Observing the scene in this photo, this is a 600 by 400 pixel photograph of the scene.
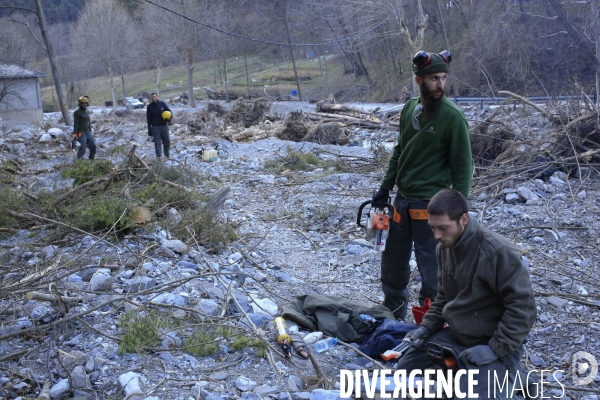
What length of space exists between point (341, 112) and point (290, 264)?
14.9m

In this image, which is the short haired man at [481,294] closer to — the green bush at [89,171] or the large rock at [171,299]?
the large rock at [171,299]

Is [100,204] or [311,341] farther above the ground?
[100,204]

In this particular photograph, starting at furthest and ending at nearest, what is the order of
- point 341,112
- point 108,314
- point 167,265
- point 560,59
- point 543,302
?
point 560,59 → point 341,112 → point 167,265 → point 543,302 → point 108,314

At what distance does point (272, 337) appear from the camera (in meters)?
4.18

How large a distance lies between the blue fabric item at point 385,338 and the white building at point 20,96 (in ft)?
96.4

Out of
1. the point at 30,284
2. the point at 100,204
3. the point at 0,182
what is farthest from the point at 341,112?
the point at 30,284

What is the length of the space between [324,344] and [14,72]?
1293 inches

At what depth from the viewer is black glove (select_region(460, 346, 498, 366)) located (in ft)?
9.13

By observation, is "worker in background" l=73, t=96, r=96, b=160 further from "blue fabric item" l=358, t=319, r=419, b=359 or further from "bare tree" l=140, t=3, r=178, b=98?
"bare tree" l=140, t=3, r=178, b=98

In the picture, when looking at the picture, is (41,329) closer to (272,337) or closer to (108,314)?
(108,314)

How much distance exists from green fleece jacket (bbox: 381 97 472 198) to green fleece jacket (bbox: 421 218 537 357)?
858 mm

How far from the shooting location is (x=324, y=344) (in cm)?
411

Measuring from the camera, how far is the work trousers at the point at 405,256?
3.96m

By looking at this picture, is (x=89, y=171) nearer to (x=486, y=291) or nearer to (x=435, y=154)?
(x=435, y=154)
